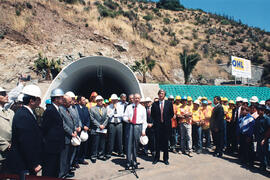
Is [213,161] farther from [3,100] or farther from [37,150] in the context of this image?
[3,100]

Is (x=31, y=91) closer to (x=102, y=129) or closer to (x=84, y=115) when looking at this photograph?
(x=84, y=115)

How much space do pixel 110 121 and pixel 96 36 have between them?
22.6 meters

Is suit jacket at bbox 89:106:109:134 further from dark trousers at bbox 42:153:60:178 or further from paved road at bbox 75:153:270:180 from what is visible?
dark trousers at bbox 42:153:60:178

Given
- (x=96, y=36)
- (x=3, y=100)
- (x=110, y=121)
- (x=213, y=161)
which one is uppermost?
(x=96, y=36)

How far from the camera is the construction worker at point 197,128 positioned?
6.79 m

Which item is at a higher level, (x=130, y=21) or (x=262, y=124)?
(x=130, y=21)

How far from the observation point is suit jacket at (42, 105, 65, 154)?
3.30 meters

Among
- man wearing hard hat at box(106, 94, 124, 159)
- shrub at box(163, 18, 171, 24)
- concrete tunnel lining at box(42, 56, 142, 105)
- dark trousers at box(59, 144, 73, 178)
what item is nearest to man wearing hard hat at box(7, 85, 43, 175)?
dark trousers at box(59, 144, 73, 178)

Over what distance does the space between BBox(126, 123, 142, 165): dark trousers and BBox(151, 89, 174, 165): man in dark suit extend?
84 cm

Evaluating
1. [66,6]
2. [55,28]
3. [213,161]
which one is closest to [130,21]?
[66,6]

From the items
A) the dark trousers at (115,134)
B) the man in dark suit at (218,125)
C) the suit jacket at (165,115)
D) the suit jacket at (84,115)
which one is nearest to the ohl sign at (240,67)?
the man in dark suit at (218,125)

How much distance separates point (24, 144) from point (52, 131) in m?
0.70

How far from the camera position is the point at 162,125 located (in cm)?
571

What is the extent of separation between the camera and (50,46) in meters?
23.1
